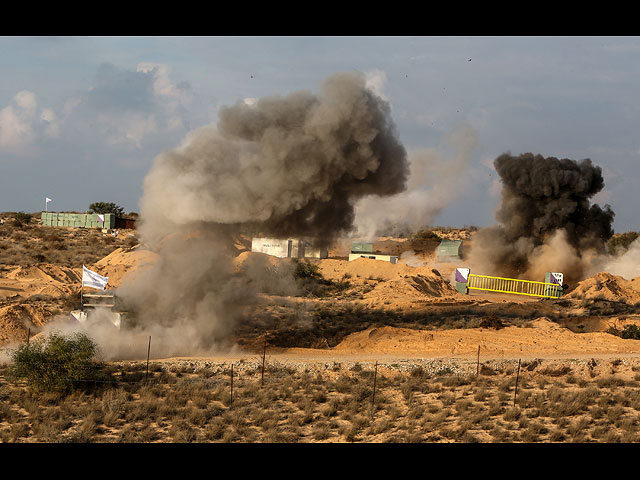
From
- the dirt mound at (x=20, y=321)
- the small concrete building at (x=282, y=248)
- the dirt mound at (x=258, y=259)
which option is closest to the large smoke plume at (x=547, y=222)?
the small concrete building at (x=282, y=248)

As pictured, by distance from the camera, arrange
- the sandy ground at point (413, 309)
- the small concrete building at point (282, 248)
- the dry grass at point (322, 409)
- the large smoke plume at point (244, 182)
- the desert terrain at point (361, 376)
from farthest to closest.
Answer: the small concrete building at point (282, 248) < the sandy ground at point (413, 309) < the large smoke plume at point (244, 182) < the desert terrain at point (361, 376) < the dry grass at point (322, 409)

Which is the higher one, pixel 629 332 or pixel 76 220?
pixel 76 220

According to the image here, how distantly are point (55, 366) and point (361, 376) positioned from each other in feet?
30.7

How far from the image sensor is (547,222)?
2197 inches

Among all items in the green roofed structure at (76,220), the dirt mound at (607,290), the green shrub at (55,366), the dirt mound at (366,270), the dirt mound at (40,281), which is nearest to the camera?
the green shrub at (55,366)

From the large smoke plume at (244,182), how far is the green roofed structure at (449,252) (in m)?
40.1

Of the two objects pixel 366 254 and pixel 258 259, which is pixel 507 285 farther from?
pixel 258 259

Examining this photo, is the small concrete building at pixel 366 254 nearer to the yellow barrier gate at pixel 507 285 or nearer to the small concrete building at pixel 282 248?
the small concrete building at pixel 282 248

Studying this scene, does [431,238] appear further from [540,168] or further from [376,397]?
[376,397]

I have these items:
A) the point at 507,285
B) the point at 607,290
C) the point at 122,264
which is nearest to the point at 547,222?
the point at 507,285

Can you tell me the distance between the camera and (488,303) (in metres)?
42.6

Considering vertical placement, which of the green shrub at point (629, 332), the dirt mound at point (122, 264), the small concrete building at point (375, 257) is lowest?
the green shrub at point (629, 332)

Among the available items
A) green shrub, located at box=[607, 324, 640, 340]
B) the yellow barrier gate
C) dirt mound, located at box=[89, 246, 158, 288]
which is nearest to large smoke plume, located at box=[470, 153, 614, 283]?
the yellow barrier gate

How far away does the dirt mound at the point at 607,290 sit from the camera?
47.4 m
